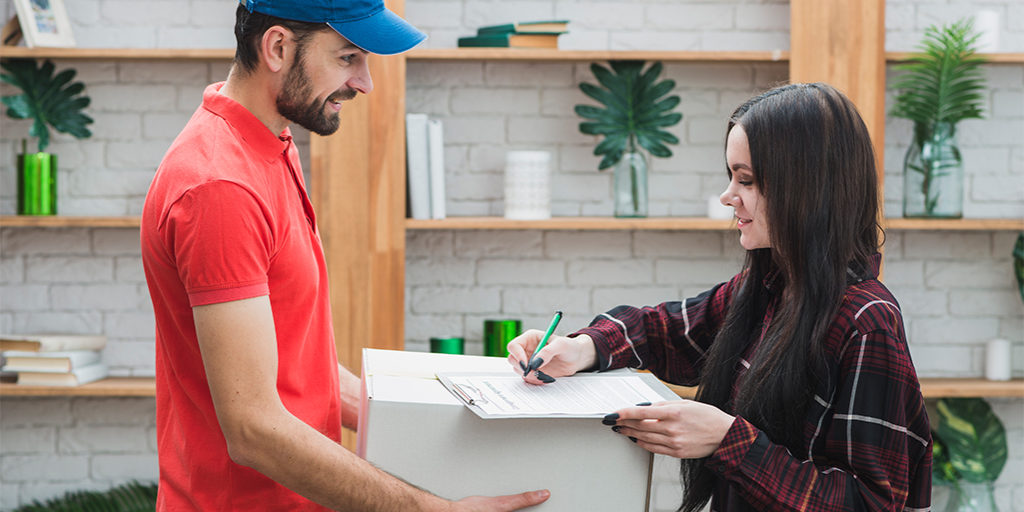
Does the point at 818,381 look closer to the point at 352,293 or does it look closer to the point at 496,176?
the point at 352,293

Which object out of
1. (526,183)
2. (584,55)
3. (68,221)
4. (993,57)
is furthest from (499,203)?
(993,57)

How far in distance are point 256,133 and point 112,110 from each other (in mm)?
2019

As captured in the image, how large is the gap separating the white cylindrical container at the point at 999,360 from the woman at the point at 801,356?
1992 mm

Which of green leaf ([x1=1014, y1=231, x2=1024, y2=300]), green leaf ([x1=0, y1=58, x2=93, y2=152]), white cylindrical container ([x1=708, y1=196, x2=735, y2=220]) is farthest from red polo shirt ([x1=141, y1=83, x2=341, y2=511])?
green leaf ([x1=1014, y1=231, x2=1024, y2=300])

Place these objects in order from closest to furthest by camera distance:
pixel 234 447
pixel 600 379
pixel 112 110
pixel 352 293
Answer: pixel 234 447
pixel 600 379
pixel 352 293
pixel 112 110

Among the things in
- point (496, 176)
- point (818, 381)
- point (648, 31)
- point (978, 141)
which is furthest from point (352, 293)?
point (978, 141)

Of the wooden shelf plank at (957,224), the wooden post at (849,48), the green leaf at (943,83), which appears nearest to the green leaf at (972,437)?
the wooden shelf plank at (957,224)

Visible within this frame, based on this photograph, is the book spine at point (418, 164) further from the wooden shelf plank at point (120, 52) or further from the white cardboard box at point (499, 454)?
the white cardboard box at point (499, 454)

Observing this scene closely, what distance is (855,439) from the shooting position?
1139 millimetres

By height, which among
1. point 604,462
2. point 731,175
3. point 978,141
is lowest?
point 604,462

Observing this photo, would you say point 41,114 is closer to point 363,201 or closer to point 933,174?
point 363,201

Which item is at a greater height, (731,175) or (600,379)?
(731,175)

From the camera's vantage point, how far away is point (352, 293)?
2.67 m

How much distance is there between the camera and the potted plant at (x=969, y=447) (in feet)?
9.31
